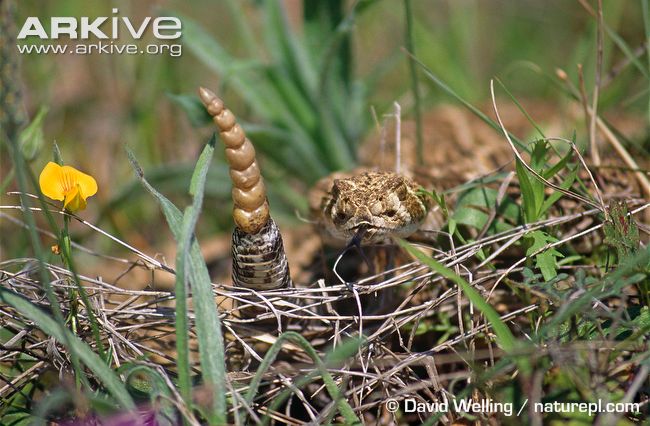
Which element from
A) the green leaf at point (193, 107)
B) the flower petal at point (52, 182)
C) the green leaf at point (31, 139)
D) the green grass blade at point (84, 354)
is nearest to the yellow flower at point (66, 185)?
the flower petal at point (52, 182)

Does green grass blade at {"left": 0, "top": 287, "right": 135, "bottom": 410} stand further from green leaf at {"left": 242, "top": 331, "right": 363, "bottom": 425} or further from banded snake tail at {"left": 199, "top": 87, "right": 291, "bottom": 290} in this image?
banded snake tail at {"left": 199, "top": 87, "right": 291, "bottom": 290}

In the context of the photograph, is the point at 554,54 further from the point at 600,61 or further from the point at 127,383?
the point at 127,383

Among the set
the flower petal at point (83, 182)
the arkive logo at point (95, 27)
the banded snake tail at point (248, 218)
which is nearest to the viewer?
the banded snake tail at point (248, 218)

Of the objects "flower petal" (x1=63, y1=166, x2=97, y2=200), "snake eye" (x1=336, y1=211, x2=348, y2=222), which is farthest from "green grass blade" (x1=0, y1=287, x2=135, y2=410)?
"snake eye" (x1=336, y1=211, x2=348, y2=222)

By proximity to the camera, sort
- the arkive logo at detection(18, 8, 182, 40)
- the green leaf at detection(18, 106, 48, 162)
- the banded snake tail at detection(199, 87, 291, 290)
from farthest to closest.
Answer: the arkive logo at detection(18, 8, 182, 40) → the green leaf at detection(18, 106, 48, 162) → the banded snake tail at detection(199, 87, 291, 290)

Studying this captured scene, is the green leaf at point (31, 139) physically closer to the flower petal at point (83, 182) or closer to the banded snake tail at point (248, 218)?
the flower petal at point (83, 182)

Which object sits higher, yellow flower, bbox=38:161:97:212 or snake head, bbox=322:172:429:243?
yellow flower, bbox=38:161:97:212

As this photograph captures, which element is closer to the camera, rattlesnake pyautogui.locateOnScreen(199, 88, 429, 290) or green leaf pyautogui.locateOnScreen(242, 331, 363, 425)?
green leaf pyautogui.locateOnScreen(242, 331, 363, 425)

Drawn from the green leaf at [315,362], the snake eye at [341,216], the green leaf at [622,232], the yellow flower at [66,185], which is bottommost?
the green leaf at [315,362]
